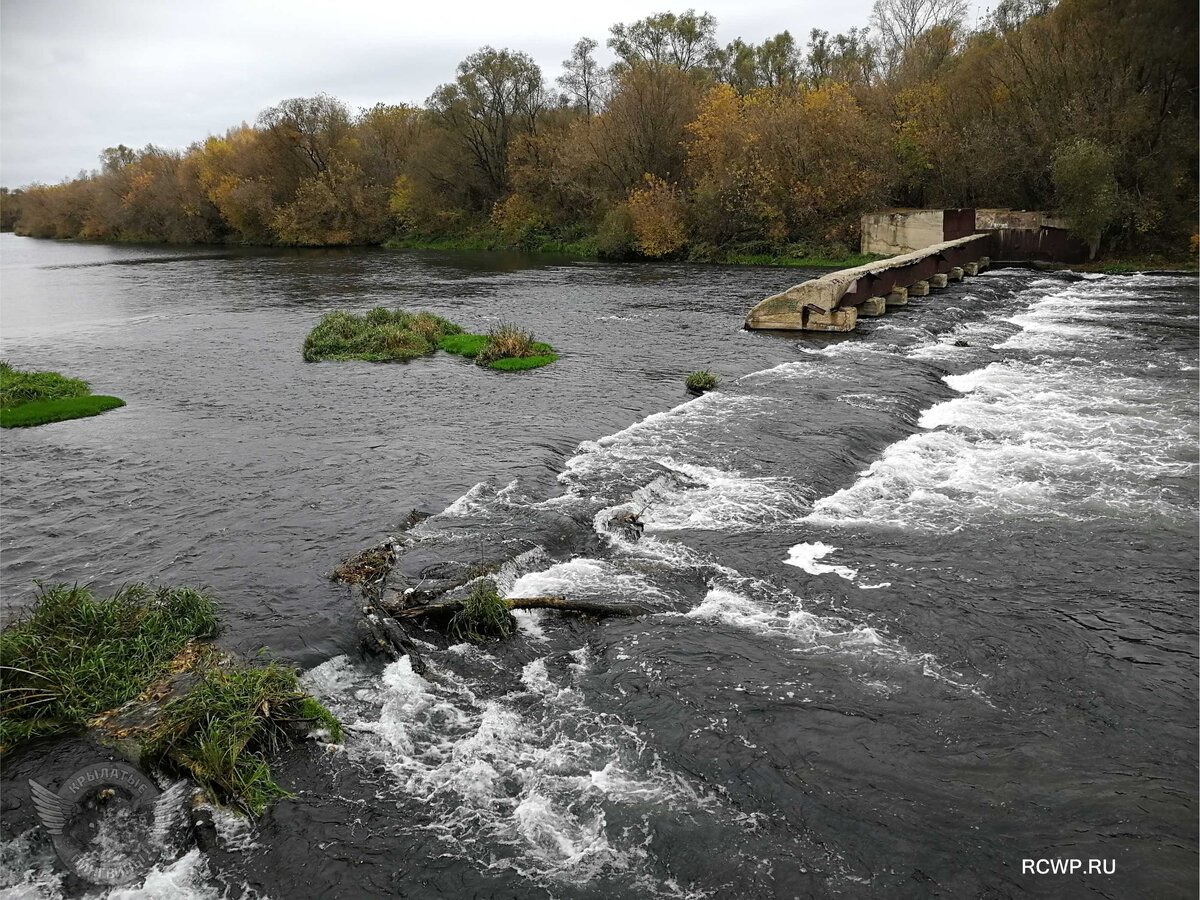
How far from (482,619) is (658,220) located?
149 ft

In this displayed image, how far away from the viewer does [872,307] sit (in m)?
29.6

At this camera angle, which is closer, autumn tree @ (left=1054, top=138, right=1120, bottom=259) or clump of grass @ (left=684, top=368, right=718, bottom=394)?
clump of grass @ (left=684, top=368, right=718, bottom=394)

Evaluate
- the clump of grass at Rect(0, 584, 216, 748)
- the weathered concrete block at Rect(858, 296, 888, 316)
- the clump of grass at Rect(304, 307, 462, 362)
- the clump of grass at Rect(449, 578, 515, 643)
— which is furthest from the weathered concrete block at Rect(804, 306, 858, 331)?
the clump of grass at Rect(0, 584, 216, 748)

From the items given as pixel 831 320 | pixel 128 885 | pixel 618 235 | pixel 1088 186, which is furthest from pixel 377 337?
pixel 1088 186

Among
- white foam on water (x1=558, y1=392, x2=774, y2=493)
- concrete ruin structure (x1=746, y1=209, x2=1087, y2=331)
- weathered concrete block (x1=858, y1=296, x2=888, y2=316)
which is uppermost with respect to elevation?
concrete ruin structure (x1=746, y1=209, x2=1087, y2=331)

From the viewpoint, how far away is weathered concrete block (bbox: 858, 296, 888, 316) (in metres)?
29.5

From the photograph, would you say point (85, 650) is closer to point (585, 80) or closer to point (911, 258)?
point (911, 258)

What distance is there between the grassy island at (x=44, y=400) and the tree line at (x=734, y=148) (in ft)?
121

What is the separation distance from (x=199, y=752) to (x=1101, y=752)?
8.11 m

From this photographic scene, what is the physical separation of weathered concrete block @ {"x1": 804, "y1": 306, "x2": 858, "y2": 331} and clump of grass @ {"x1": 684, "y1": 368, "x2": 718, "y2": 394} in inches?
319

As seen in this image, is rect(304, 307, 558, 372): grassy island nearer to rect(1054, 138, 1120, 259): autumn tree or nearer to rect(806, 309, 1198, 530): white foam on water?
rect(806, 309, 1198, 530): white foam on water

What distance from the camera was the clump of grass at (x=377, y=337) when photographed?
25625 millimetres

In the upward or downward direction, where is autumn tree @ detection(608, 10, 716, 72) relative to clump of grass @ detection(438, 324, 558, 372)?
upward

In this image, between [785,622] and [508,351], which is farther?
→ [508,351]
